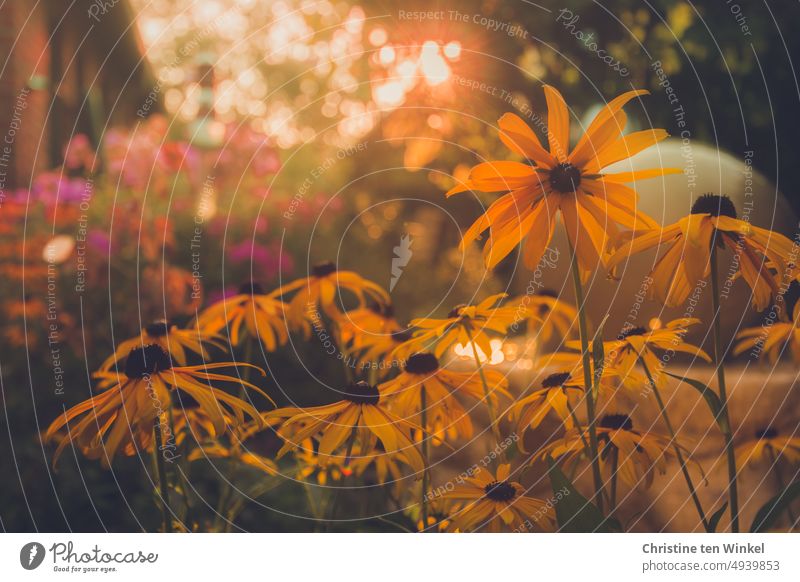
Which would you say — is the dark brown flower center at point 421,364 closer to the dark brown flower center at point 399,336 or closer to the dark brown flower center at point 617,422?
the dark brown flower center at point 399,336

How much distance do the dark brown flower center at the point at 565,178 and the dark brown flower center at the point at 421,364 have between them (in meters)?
0.38

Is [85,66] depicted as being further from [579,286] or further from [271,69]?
[579,286]

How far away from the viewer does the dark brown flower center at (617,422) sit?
3.47ft

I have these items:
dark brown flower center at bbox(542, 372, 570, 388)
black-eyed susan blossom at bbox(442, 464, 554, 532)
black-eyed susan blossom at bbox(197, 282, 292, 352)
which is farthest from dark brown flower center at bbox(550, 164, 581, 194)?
black-eyed susan blossom at bbox(197, 282, 292, 352)

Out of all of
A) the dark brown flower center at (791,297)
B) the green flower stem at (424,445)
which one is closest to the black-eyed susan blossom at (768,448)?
the dark brown flower center at (791,297)

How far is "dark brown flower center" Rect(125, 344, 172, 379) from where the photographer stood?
3.24 feet

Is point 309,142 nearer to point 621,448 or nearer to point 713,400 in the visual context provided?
point 621,448

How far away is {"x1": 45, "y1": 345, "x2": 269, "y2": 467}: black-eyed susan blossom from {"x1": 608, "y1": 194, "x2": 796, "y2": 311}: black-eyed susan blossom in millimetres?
558

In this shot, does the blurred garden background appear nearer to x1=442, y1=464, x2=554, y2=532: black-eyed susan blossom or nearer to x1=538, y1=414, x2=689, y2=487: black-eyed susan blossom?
x1=442, y1=464, x2=554, y2=532: black-eyed susan blossom

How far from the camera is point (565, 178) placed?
926 millimetres

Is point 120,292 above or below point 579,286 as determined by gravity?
above

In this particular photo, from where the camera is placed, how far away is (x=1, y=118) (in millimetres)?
4859
